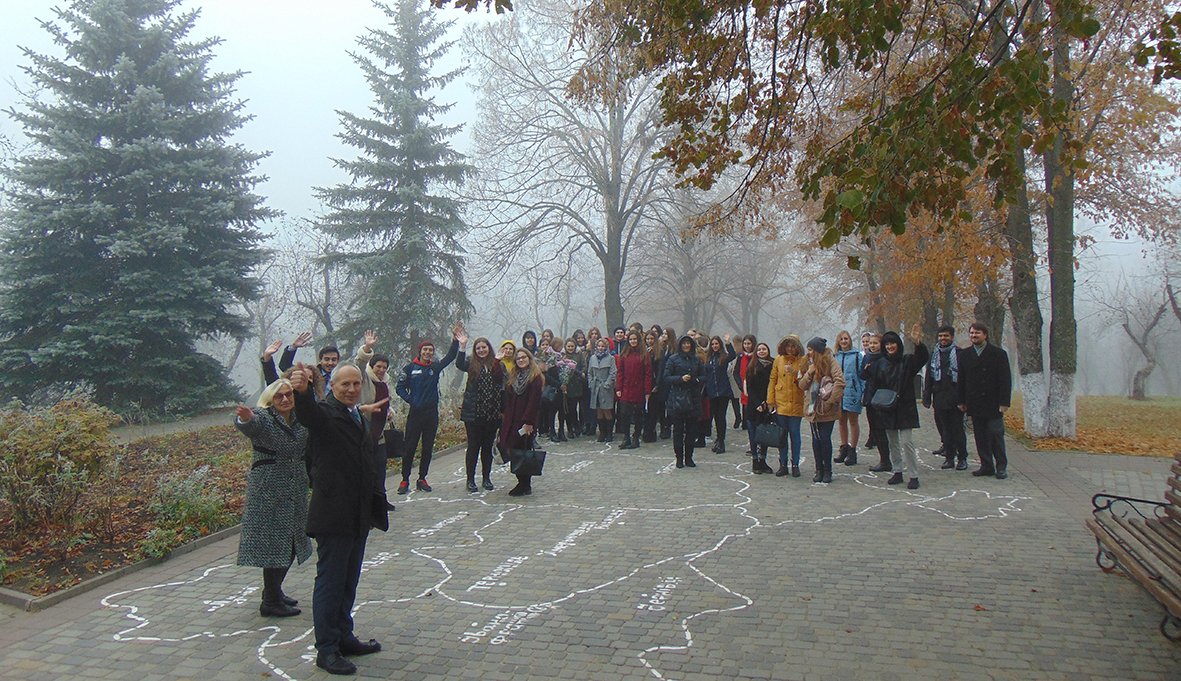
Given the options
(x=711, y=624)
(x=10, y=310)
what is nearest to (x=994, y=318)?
(x=711, y=624)

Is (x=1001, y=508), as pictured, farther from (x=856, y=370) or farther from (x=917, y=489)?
(x=856, y=370)

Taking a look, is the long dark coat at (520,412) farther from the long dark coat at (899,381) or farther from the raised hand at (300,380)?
the raised hand at (300,380)

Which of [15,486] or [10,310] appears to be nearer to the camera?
[15,486]

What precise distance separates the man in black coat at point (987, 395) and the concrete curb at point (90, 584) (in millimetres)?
8910

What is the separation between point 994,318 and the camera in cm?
1894

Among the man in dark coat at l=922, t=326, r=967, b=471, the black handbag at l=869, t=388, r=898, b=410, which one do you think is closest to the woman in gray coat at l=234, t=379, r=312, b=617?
the black handbag at l=869, t=388, r=898, b=410

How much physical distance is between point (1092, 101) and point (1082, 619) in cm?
1238

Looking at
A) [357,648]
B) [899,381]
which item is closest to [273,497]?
[357,648]

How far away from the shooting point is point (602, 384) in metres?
13.2

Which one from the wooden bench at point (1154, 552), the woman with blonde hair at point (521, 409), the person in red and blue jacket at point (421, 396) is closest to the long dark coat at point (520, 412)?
the woman with blonde hair at point (521, 409)

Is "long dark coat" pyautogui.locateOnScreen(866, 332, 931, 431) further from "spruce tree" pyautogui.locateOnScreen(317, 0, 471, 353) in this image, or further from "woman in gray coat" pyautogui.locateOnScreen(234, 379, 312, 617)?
"spruce tree" pyautogui.locateOnScreen(317, 0, 471, 353)

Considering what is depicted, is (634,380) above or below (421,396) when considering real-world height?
above

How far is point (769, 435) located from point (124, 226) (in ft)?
52.8

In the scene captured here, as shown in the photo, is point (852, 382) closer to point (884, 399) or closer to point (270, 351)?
point (884, 399)
